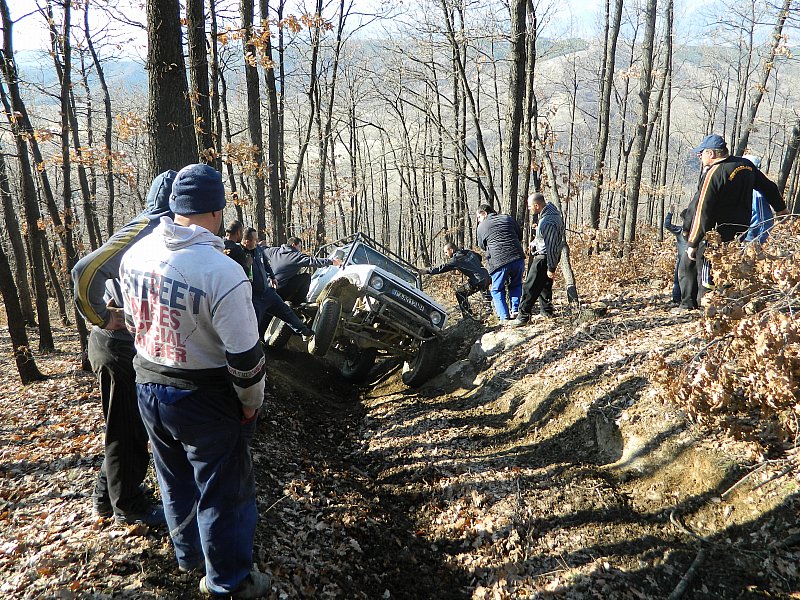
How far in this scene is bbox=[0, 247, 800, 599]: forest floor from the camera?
3.38m

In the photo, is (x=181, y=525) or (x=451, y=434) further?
(x=451, y=434)

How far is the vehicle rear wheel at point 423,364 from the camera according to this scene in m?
7.58

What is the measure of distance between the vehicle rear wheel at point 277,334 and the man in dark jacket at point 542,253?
3.95m

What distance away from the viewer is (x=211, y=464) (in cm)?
268

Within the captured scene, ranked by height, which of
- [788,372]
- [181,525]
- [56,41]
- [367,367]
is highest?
[56,41]

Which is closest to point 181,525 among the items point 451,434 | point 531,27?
point 451,434

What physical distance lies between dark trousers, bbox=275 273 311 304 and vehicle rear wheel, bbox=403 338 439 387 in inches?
107

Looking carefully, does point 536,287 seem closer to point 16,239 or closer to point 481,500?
point 481,500

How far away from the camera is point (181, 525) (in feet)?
9.78

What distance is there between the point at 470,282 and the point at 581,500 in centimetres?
670

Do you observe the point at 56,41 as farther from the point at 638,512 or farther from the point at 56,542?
the point at 638,512

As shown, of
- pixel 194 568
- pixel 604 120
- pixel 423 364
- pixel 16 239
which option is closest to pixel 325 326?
pixel 423 364

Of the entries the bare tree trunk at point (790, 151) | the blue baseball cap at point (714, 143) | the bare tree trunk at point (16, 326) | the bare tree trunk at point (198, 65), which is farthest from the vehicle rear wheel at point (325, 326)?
the bare tree trunk at point (790, 151)

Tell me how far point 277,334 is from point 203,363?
651 centimetres
